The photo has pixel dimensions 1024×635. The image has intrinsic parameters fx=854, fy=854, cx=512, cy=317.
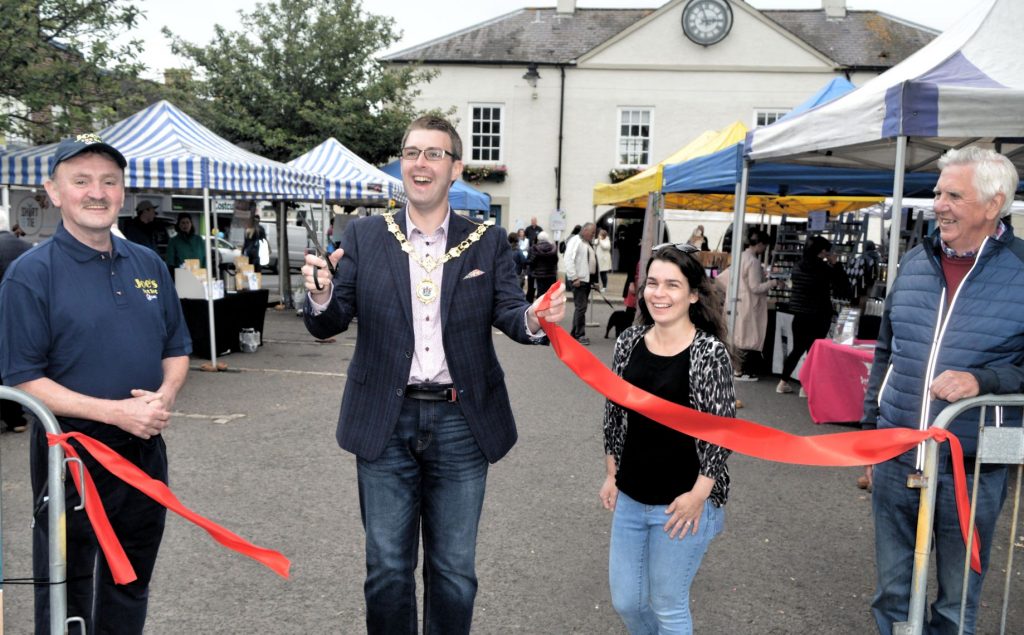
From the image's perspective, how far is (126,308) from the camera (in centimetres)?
288

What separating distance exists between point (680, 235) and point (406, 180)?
1050 inches

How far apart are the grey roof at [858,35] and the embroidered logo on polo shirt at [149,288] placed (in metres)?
27.8

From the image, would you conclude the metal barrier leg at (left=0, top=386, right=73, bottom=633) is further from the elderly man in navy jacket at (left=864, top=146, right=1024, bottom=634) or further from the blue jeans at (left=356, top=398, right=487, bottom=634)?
the elderly man in navy jacket at (left=864, top=146, right=1024, bottom=634)

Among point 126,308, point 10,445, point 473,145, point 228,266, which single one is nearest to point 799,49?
point 473,145

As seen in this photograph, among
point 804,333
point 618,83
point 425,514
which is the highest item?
point 618,83

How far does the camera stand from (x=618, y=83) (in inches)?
1106

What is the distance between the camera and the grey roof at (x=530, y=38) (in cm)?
2825

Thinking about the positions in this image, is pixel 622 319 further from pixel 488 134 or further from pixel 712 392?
pixel 488 134

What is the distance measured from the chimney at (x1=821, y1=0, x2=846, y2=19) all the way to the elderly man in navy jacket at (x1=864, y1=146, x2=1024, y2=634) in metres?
→ 29.6

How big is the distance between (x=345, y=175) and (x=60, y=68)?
227 inches

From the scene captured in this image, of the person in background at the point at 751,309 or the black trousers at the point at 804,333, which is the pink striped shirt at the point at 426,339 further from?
the person in background at the point at 751,309

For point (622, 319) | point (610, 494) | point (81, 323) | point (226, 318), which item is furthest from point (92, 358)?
point (622, 319)

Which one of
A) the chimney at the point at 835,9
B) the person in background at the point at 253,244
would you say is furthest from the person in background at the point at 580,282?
the chimney at the point at 835,9

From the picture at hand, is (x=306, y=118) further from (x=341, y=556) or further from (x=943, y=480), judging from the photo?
(x=943, y=480)
